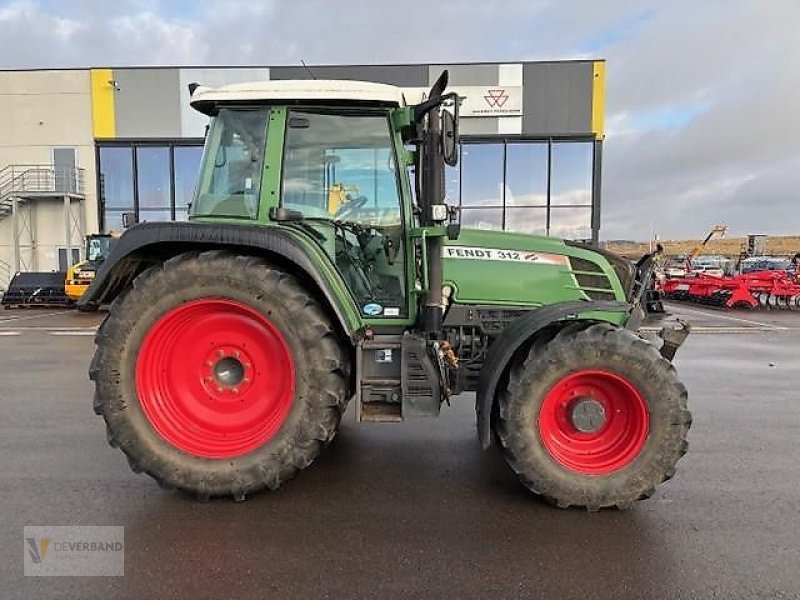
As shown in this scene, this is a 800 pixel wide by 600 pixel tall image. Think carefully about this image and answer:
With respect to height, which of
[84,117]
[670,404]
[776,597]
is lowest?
[776,597]

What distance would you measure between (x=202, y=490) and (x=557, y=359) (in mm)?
2318

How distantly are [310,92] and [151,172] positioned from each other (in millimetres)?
20654

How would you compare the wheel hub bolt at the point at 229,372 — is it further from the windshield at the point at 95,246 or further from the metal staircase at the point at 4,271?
the metal staircase at the point at 4,271

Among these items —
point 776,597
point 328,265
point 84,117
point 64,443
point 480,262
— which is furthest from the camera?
point 84,117

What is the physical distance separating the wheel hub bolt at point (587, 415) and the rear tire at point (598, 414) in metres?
0.01

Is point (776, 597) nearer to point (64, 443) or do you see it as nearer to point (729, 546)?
point (729, 546)

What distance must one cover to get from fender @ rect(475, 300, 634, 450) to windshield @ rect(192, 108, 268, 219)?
1.80 metres

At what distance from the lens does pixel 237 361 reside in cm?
378

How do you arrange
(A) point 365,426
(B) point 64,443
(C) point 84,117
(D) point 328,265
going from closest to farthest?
(D) point 328,265, (B) point 64,443, (A) point 365,426, (C) point 84,117

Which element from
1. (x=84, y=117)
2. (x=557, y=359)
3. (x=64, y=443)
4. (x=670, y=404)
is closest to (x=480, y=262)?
(x=557, y=359)

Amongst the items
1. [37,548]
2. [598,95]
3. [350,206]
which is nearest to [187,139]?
[598,95]

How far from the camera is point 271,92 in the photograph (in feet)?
12.1

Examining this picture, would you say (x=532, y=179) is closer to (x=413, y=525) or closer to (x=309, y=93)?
(x=309, y=93)

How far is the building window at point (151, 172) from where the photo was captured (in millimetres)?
21859
